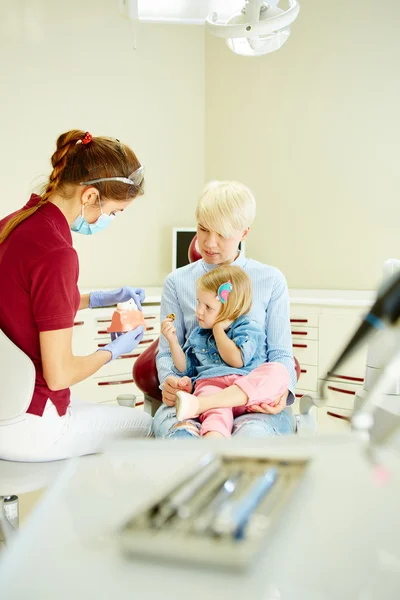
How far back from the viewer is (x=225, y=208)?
189cm

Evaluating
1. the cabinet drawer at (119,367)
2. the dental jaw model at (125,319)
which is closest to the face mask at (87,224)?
the dental jaw model at (125,319)

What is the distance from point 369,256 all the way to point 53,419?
9.72 feet

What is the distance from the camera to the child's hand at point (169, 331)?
1.90m

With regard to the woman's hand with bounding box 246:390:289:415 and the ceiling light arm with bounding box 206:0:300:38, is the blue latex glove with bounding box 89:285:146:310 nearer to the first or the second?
the woman's hand with bounding box 246:390:289:415

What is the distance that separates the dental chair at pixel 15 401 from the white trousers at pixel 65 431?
0.04m

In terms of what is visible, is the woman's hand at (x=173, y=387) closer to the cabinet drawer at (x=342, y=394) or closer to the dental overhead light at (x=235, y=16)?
the dental overhead light at (x=235, y=16)

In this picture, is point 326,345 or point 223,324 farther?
point 326,345

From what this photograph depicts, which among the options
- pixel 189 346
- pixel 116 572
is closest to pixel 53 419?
pixel 189 346

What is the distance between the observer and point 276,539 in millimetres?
577

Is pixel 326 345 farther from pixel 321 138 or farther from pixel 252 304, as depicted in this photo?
pixel 252 304

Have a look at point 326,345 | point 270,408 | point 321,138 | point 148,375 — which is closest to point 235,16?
point 148,375

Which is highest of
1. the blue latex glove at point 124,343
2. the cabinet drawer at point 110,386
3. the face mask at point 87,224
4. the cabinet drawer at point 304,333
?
the face mask at point 87,224

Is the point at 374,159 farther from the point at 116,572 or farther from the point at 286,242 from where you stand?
the point at 116,572

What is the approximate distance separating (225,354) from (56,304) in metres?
0.52
